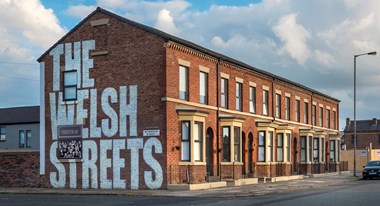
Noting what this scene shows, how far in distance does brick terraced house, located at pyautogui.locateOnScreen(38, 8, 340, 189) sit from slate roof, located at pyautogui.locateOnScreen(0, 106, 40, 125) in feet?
81.6

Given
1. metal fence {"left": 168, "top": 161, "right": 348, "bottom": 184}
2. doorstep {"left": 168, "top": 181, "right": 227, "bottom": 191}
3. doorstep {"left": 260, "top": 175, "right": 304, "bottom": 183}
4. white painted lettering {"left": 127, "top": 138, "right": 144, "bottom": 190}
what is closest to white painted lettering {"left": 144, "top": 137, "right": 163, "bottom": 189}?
white painted lettering {"left": 127, "top": 138, "right": 144, "bottom": 190}

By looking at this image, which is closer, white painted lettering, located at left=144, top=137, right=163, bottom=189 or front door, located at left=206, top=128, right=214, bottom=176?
white painted lettering, located at left=144, top=137, right=163, bottom=189

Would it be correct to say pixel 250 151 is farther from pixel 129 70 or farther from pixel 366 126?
pixel 366 126

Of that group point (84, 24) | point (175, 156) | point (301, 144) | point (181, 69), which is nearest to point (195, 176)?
point (175, 156)

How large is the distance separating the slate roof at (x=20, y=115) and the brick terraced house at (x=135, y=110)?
24875 millimetres

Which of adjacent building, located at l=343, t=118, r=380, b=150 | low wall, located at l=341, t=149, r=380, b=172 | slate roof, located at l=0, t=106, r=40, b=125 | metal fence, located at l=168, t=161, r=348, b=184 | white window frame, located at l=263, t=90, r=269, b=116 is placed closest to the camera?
metal fence, located at l=168, t=161, r=348, b=184

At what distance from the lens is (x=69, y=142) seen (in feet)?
101

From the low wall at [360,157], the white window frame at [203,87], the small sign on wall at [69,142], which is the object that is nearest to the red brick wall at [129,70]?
the small sign on wall at [69,142]

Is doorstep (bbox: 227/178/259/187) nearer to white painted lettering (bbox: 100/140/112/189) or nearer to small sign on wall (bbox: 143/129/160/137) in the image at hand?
small sign on wall (bbox: 143/129/160/137)

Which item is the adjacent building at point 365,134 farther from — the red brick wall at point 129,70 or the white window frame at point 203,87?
the red brick wall at point 129,70

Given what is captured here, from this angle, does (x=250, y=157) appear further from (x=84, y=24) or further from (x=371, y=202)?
(x=371, y=202)

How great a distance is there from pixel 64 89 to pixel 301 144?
22.7m

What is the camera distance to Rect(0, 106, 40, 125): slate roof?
55812 millimetres

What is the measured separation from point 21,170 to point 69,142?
3833 millimetres
